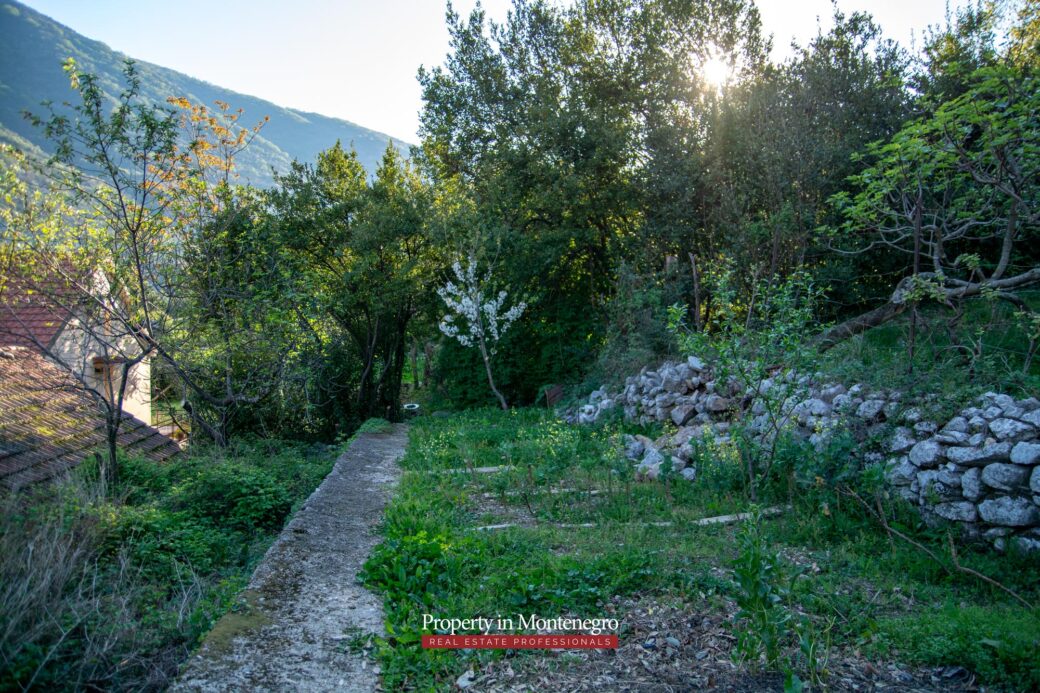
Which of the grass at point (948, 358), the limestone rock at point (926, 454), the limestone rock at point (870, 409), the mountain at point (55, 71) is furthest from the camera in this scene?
the mountain at point (55, 71)

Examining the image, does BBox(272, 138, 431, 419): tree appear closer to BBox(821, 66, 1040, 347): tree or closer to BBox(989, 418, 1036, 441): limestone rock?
BBox(821, 66, 1040, 347): tree

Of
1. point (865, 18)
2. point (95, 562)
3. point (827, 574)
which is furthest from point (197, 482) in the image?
point (865, 18)

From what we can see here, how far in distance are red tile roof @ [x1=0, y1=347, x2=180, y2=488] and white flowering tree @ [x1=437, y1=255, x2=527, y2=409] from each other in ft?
19.5

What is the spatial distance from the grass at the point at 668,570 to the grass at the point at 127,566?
1.24m

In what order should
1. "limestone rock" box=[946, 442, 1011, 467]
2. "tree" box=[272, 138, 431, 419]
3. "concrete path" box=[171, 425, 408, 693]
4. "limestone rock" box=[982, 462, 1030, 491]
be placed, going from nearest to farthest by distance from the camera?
1. "concrete path" box=[171, 425, 408, 693]
2. "limestone rock" box=[982, 462, 1030, 491]
3. "limestone rock" box=[946, 442, 1011, 467]
4. "tree" box=[272, 138, 431, 419]

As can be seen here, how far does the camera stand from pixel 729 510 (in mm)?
5410

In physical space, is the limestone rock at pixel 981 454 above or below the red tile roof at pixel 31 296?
below

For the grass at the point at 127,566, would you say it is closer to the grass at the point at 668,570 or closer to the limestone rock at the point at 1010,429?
the grass at the point at 668,570

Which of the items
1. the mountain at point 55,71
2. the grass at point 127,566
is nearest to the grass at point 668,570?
the grass at point 127,566

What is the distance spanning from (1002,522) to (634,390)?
5420mm

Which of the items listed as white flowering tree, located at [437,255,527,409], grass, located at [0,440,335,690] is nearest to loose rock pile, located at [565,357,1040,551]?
grass, located at [0,440,335,690]

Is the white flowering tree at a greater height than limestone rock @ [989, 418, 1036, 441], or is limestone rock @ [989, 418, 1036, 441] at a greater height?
the white flowering tree

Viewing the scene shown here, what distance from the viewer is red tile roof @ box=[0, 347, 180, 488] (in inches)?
258

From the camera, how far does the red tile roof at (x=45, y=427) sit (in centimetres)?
654
